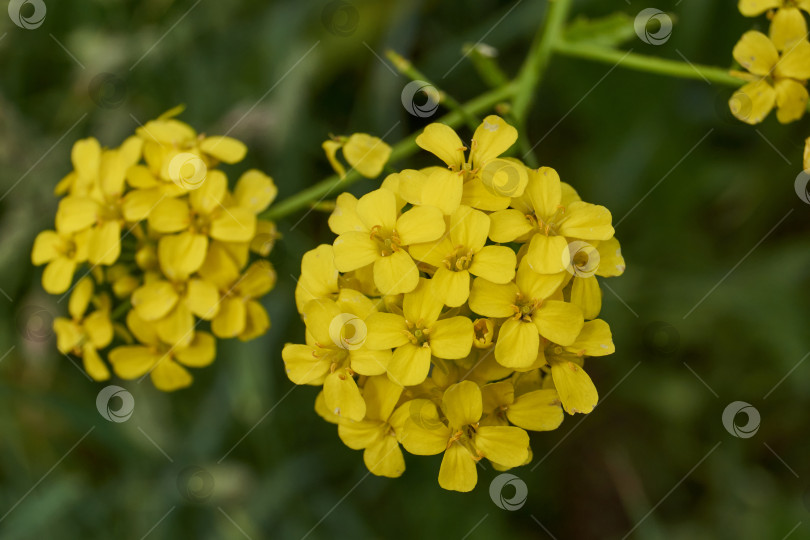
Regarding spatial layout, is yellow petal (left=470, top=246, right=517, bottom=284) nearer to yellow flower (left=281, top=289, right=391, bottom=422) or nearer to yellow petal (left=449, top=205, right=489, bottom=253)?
yellow petal (left=449, top=205, right=489, bottom=253)

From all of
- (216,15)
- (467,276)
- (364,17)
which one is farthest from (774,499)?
(216,15)

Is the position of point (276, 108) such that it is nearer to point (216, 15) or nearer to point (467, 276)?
point (216, 15)

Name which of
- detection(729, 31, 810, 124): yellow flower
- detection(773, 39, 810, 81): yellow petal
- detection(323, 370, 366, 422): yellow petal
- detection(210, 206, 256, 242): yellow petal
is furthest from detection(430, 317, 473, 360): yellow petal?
detection(773, 39, 810, 81): yellow petal

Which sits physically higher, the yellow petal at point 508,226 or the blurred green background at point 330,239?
the yellow petal at point 508,226

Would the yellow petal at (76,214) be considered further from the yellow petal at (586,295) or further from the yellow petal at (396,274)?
the yellow petal at (586,295)

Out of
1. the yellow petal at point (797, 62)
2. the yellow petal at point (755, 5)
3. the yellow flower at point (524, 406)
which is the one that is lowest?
the yellow flower at point (524, 406)

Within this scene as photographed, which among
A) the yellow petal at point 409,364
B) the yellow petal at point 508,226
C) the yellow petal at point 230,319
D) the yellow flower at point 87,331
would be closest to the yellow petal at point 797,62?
the yellow petal at point 508,226

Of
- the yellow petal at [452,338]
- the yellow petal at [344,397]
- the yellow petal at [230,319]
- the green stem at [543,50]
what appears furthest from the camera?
the green stem at [543,50]
